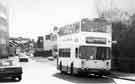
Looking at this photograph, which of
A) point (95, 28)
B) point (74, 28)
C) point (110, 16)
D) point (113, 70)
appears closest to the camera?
point (95, 28)

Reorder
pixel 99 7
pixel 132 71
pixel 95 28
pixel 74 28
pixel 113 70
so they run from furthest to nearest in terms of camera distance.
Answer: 1. pixel 99 7
2. pixel 113 70
3. pixel 132 71
4. pixel 74 28
5. pixel 95 28

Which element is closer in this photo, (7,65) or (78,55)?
(7,65)

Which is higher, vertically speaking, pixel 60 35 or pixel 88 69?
pixel 60 35

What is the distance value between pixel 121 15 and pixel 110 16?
5.50 ft

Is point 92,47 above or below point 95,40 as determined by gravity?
below

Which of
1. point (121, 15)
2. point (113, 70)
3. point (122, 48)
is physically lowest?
point (113, 70)

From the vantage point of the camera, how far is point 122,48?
1172 inches

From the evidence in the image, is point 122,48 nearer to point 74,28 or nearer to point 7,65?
point 74,28

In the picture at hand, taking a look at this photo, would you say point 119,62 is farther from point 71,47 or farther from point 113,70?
point 71,47

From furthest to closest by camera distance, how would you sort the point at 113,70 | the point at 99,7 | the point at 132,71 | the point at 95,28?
the point at 99,7 → the point at 113,70 → the point at 132,71 → the point at 95,28

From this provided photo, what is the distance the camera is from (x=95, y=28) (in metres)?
23.0

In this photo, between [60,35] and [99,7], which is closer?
[60,35]

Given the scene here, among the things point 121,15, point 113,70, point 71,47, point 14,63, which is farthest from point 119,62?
point 14,63

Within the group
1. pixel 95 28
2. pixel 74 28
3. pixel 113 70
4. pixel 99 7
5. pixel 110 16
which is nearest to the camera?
pixel 95 28
